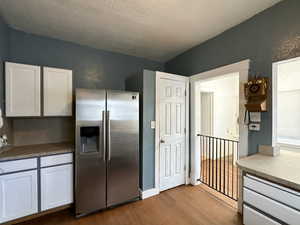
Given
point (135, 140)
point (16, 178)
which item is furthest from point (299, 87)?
point (16, 178)

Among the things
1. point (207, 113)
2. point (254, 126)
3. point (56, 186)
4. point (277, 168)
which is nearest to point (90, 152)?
point (56, 186)

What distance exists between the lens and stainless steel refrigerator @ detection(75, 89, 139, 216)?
201 centimetres

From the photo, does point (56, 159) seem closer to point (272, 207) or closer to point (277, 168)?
point (272, 207)

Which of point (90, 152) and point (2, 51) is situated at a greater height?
point (2, 51)

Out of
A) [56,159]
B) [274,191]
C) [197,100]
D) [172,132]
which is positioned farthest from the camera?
[197,100]

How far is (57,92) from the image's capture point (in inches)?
89.0

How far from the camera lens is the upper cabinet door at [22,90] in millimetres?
1979

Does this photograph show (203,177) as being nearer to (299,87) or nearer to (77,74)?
(299,87)

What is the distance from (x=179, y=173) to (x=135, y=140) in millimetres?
1196

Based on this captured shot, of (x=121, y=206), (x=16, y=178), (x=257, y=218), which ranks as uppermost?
(x=16, y=178)

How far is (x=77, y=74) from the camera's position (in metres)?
2.75

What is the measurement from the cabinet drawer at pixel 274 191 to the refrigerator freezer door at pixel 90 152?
180 cm

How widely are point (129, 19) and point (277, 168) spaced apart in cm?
243

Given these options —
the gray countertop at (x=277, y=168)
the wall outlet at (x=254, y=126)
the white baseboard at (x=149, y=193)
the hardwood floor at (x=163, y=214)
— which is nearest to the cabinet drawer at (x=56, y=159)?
the hardwood floor at (x=163, y=214)
